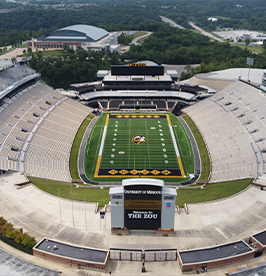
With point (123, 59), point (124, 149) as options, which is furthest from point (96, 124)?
point (123, 59)

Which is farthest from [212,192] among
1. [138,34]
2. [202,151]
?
[138,34]

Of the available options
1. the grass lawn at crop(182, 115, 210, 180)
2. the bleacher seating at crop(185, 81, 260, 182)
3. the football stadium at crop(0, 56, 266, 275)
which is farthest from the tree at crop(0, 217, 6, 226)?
the bleacher seating at crop(185, 81, 260, 182)

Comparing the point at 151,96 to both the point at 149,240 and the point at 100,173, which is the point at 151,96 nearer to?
the point at 100,173

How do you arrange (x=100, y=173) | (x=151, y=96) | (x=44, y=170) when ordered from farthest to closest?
(x=151, y=96)
(x=100, y=173)
(x=44, y=170)

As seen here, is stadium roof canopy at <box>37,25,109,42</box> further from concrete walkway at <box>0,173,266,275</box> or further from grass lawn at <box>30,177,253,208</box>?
concrete walkway at <box>0,173,266,275</box>

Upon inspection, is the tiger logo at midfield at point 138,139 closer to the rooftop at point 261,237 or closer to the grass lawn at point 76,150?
the grass lawn at point 76,150

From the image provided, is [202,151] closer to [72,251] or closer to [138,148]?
[138,148]
